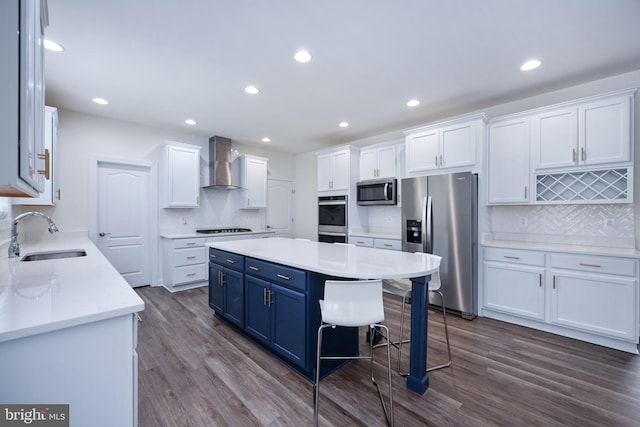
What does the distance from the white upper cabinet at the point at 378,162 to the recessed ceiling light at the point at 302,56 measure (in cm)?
231

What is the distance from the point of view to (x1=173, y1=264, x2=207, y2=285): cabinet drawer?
4180mm

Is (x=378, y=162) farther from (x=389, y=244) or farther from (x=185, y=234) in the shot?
(x=185, y=234)

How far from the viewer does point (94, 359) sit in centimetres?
102

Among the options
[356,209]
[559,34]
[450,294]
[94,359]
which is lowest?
[450,294]

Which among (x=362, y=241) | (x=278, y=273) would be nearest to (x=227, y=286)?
(x=278, y=273)

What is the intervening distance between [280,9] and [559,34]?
7.12ft

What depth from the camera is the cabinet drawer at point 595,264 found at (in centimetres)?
244

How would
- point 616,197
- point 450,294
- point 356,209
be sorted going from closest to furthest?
point 616,197
point 450,294
point 356,209

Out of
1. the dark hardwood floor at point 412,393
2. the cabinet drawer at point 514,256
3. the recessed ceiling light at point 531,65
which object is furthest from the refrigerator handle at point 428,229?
the recessed ceiling light at point 531,65

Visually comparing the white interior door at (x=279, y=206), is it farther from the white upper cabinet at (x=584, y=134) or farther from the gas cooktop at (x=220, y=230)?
the white upper cabinet at (x=584, y=134)

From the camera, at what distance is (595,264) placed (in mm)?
2570

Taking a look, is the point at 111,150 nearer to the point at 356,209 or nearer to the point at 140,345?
the point at 140,345

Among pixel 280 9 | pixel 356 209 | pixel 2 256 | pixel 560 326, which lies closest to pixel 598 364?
pixel 560 326

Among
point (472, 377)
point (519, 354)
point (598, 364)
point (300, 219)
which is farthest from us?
point (300, 219)
